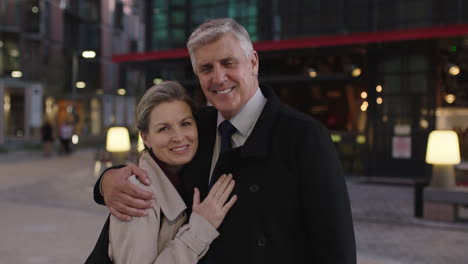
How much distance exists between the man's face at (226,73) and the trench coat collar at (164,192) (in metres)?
0.40

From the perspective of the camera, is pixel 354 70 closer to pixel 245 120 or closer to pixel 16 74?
pixel 245 120

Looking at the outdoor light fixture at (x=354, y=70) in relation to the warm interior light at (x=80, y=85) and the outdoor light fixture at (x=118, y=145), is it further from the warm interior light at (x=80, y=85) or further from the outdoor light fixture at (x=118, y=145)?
the warm interior light at (x=80, y=85)

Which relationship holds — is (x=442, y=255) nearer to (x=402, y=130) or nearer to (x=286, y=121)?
(x=286, y=121)

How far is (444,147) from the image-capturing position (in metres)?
8.70

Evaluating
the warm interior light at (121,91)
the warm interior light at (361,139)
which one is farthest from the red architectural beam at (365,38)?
the warm interior light at (121,91)

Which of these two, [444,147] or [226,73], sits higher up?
[226,73]

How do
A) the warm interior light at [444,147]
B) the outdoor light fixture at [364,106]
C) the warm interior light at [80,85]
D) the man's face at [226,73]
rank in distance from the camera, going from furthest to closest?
the warm interior light at [80,85] < the outdoor light fixture at [364,106] < the warm interior light at [444,147] < the man's face at [226,73]

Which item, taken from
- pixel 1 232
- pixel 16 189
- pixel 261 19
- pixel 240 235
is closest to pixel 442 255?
pixel 240 235

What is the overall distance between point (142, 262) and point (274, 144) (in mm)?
724

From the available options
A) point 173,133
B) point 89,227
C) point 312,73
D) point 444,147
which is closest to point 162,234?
point 173,133

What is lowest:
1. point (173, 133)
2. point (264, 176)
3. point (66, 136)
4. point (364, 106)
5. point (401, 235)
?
point (401, 235)

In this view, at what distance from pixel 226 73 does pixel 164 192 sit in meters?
0.59

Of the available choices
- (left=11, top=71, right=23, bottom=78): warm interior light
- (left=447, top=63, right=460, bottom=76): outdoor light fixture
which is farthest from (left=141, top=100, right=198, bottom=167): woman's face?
(left=11, top=71, right=23, bottom=78): warm interior light

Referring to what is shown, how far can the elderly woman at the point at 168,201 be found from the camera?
2023mm
